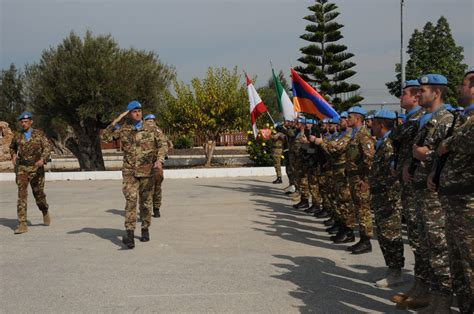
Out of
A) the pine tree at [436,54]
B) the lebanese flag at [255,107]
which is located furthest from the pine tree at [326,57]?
the lebanese flag at [255,107]

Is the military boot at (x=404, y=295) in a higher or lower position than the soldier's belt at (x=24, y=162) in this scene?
lower

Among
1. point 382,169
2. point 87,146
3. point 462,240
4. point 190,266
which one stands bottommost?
point 190,266

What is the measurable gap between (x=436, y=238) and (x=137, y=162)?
4.48 m

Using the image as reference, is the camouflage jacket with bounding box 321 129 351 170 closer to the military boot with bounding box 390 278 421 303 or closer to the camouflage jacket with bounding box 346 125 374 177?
the camouflage jacket with bounding box 346 125 374 177

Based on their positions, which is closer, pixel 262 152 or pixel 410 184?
pixel 410 184

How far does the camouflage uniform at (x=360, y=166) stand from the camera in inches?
252

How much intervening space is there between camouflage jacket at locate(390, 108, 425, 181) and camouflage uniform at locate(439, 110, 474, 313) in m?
0.97

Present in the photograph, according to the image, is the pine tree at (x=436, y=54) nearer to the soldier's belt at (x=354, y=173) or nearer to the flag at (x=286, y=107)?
the flag at (x=286, y=107)

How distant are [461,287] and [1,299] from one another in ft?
14.2

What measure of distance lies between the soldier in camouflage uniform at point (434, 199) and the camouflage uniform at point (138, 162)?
414 cm

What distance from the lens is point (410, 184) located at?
4.62 m

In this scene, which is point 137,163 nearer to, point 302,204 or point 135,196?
point 135,196

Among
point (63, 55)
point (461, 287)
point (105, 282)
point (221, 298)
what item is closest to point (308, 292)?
point (221, 298)

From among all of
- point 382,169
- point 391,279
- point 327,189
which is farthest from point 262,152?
point 391,279
